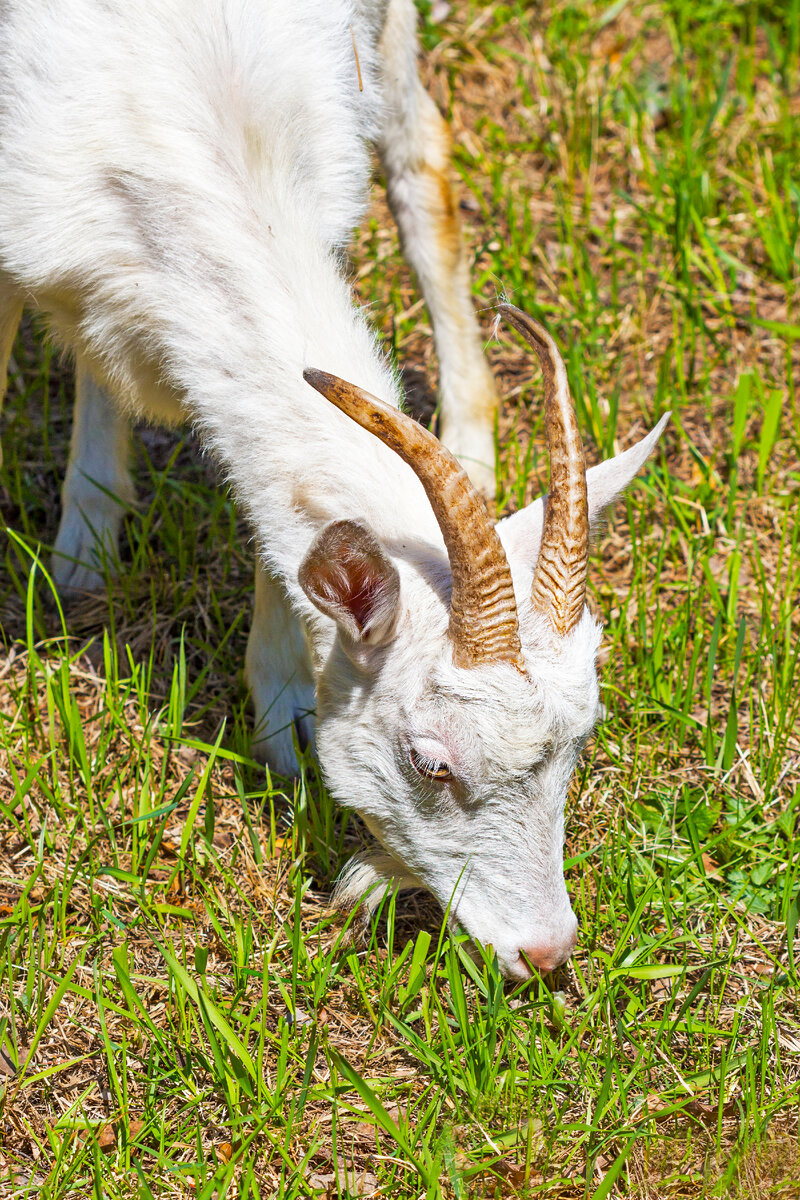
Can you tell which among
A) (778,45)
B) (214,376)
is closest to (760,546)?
(214,376)

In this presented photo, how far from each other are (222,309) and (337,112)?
0.74 meters

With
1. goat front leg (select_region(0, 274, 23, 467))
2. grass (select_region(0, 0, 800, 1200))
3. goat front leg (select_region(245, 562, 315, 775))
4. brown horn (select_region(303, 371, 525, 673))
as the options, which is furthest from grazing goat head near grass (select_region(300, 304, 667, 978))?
goat front leg (select_region(0, 274, 23, 467))

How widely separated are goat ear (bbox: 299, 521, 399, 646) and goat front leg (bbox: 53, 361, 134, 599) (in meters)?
1.91

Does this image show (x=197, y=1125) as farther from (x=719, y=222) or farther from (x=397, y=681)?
(x=719, y=222)

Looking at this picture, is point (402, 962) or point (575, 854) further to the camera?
point (575, 854)

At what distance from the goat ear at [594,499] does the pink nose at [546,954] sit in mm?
895

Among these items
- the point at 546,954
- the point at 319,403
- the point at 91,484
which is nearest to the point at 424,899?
the point at 546,954

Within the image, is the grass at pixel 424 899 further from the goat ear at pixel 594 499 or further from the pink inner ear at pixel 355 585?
the pink inner ear at pixel 355 585

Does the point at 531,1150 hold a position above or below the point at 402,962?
below

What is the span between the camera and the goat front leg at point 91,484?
14.6 ft

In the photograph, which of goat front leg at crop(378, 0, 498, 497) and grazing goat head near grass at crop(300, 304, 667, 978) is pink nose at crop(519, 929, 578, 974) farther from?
goat front leg at crop(378, 0, 498, 497)

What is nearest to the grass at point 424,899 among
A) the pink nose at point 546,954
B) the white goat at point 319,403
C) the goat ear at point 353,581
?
the pink nose at point 546,954

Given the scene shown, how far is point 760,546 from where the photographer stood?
468 cm

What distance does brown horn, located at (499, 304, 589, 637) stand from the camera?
2.68m
